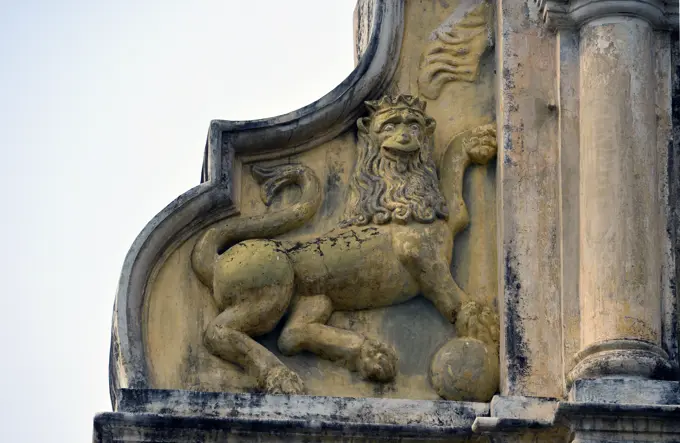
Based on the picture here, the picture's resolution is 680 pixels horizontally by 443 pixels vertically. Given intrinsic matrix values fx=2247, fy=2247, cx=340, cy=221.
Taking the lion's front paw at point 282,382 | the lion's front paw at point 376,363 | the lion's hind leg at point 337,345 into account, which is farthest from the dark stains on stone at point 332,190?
the lion's front paw at point 282,382

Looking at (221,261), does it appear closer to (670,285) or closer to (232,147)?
(232,147)

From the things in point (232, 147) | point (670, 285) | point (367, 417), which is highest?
point (232, 147)

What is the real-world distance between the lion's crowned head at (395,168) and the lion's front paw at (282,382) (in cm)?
98

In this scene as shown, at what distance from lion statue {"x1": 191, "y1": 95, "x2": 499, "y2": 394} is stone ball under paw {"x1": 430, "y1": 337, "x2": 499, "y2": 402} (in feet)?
0.39

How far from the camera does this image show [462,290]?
1212 centimetres

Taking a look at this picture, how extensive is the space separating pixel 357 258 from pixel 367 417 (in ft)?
3.16

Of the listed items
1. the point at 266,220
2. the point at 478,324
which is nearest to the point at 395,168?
the point at 266,220

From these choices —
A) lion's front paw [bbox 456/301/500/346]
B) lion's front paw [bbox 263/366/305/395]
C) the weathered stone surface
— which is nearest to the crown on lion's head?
the weathered stone surface

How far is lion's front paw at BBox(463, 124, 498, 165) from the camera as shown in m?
12.4

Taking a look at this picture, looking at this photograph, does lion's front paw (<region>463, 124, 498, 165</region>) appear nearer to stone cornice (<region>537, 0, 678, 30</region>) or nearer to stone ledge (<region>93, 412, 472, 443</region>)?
stone cornice (<region>537, 0, 678, 30</region>)

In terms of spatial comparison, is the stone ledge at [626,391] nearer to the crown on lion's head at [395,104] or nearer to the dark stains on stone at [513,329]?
the dark stains on stone at [513,329]

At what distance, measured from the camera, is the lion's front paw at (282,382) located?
11641 mm

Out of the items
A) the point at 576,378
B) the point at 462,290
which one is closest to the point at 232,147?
the point at 462,290

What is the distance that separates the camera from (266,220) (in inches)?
480
